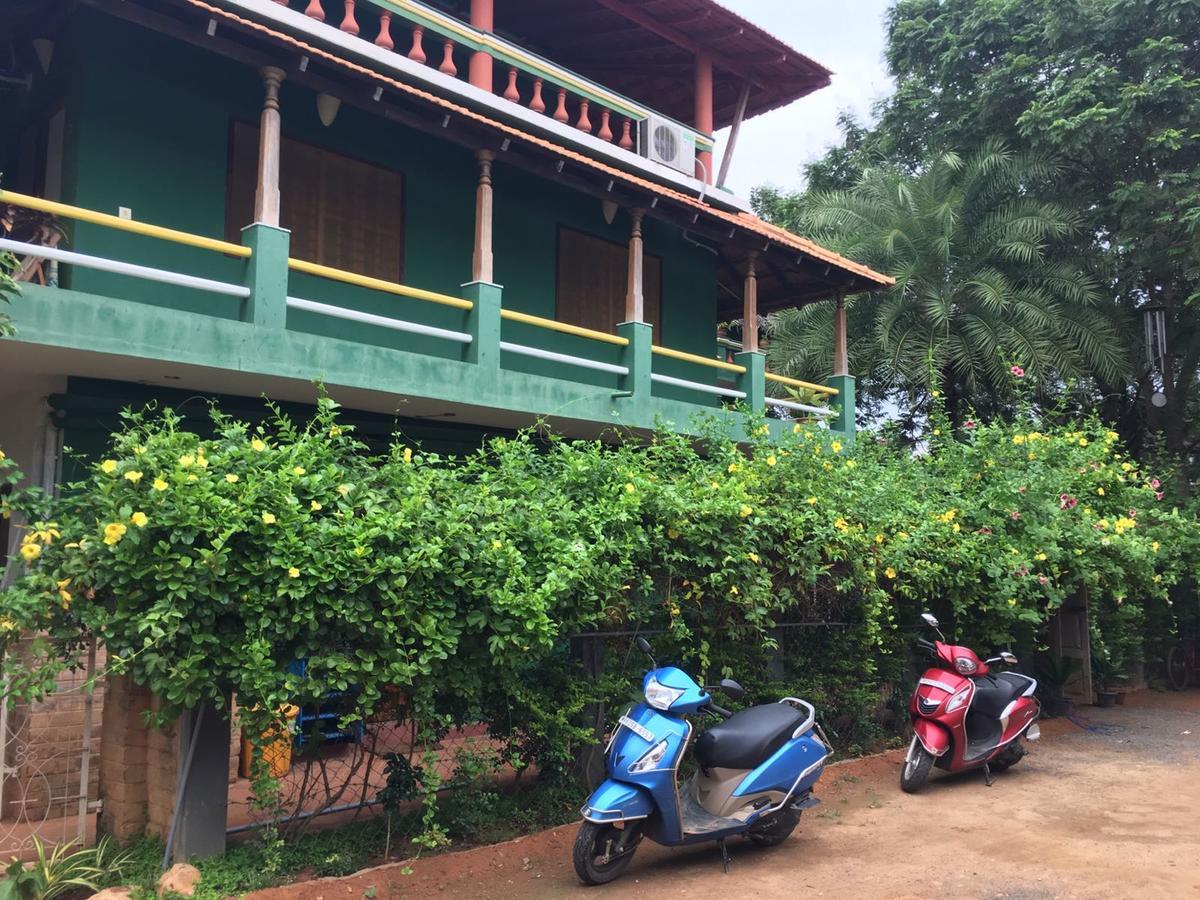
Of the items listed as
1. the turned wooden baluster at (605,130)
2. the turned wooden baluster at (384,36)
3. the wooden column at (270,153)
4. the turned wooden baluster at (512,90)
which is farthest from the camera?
the turned wooden baluster at (605,130)

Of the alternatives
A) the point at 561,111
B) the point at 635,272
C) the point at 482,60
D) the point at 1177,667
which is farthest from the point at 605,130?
the point at 1177,667

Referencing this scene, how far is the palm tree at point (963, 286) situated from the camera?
16.6 m

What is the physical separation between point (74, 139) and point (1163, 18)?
15.9m

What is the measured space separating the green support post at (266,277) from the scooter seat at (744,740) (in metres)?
5.03

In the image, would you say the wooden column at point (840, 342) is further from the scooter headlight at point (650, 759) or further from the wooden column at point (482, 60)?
the scooter headlight at point (650, 759)

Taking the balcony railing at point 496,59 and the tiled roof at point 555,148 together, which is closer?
the tiled roof at point 555,148

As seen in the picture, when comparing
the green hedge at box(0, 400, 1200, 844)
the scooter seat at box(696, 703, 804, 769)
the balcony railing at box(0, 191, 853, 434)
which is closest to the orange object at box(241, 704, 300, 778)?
the green hedge at box(0, 400, 1200, 844)

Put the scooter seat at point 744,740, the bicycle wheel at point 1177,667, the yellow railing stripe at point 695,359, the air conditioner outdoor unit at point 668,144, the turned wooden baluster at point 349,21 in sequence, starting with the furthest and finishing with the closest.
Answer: the bicycle wheel at point 1177,667
the air conditioner outdoor unit at point 668,144
the yellow railing stripe at point 695,359
the turned wooden baluster at point 349,21
the scooter seat at point 744,740

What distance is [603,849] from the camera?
Answer: 5.24 metres

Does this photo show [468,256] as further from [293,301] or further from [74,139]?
[74,139]

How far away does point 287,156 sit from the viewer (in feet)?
32.2

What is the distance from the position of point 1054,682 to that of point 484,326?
7.42m

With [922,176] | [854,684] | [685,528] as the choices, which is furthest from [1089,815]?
[922,176]

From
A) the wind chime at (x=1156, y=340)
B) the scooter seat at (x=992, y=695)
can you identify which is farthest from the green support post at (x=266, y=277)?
the wind chime at (x=1156, y=340)
